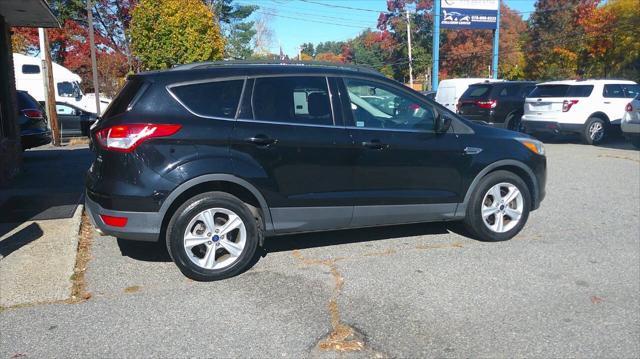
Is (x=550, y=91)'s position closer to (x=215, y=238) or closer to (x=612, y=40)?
(x=215, y=238)

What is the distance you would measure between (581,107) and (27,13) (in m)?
12.8

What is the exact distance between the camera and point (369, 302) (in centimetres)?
436

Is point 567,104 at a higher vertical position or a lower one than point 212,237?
higher

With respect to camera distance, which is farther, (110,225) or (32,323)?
(110,225)

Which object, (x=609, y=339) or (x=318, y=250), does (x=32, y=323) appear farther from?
(x=609, y=339)

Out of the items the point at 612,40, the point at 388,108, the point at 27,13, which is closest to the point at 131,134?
the point at 388,108

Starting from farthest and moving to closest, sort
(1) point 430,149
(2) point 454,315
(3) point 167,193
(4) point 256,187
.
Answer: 1. (1) point 430,149
2. (4) point 256,187
3. (3) point 167,193
4. (2) point 454,315

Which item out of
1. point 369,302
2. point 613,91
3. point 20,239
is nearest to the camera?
point 369,302

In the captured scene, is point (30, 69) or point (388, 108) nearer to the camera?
point (388, 108)

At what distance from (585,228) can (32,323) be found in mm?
5832

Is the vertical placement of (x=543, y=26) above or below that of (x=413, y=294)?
above

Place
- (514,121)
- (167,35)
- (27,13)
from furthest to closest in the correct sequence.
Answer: (167,35)
(514,121)
(27,13)

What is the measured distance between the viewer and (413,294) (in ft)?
14.8

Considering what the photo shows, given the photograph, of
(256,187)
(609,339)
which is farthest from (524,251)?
(256,187)
